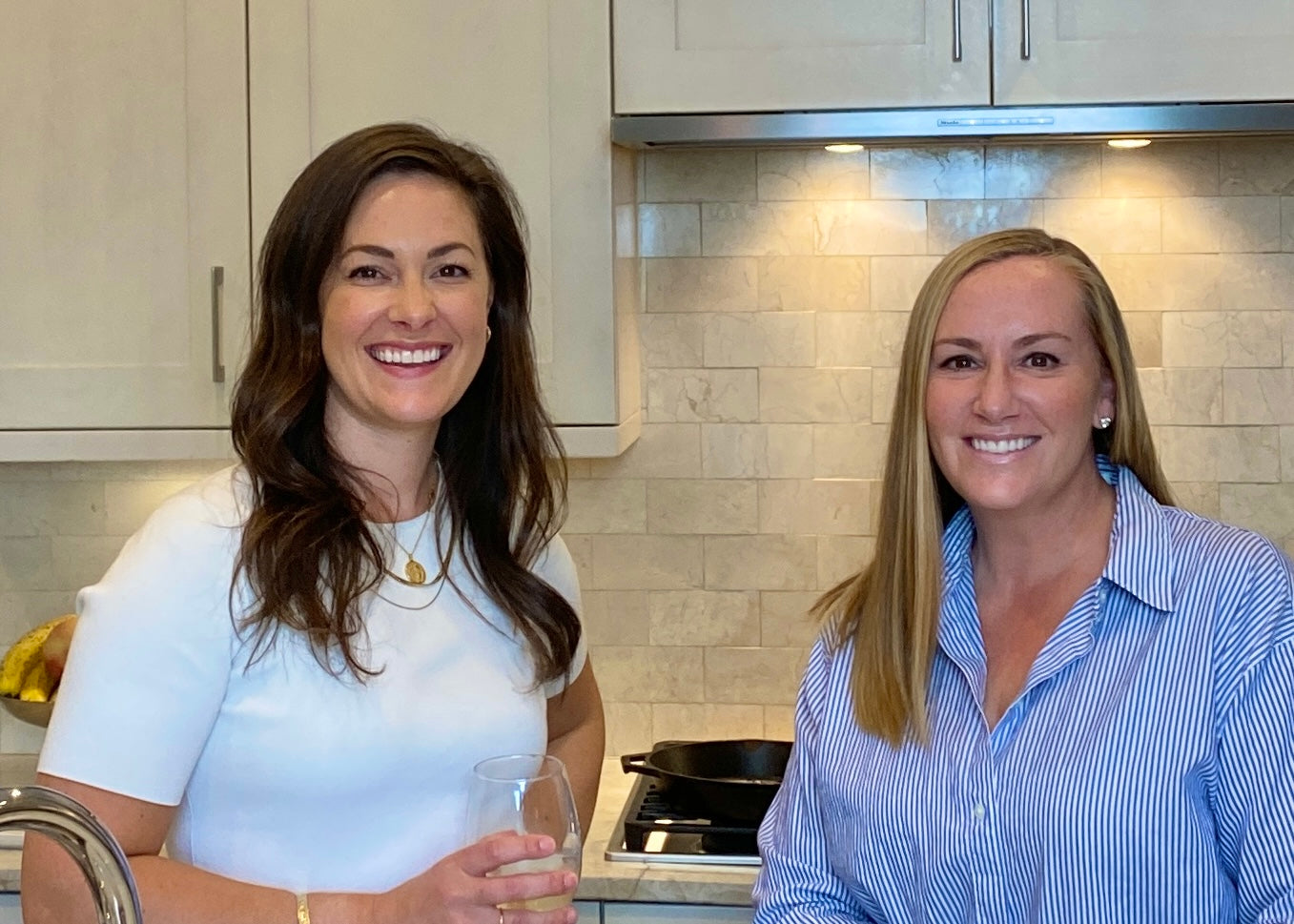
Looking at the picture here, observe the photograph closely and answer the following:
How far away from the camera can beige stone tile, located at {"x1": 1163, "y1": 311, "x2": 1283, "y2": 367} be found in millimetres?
2691

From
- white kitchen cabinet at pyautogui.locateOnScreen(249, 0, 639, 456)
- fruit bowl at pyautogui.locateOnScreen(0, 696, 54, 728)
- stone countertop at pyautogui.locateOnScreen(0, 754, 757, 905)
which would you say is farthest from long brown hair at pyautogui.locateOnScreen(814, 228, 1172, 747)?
fruit bowl at pyautogui.locateOnScreen(0, 696, 54, 728)

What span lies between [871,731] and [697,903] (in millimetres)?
661

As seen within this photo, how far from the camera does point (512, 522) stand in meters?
1.84

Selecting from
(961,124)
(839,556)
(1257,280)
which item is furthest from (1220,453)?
(961,124)

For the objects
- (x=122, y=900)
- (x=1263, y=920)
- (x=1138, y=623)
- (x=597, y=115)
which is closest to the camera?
(x=122, y=900)

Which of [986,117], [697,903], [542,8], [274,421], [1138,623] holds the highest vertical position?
[542,8]

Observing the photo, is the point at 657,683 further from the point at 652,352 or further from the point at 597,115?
the point at 597,115

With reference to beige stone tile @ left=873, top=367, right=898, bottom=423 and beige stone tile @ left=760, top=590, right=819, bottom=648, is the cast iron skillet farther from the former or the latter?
beige stone tile @ left=873, top=367, right=898, bottom=423

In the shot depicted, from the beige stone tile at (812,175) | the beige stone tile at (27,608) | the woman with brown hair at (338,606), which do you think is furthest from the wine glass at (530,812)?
the beige stone tile at (27,608)

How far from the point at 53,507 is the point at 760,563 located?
51.0 inches

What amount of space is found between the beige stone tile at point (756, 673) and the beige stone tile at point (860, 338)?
0.53 m

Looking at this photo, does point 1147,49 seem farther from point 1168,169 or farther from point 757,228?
point 757,228

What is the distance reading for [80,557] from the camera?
116 inches

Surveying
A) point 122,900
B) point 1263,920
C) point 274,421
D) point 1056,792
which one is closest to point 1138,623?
point 1056,792
